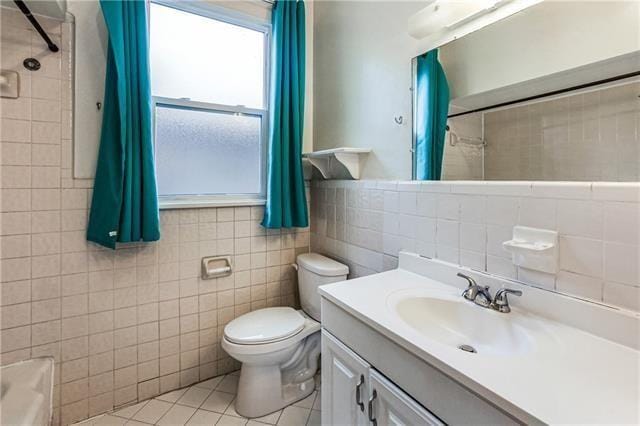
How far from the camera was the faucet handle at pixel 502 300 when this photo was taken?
3.21 feet

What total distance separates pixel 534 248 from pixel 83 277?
1946 mm

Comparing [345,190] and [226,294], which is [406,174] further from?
[226,294]

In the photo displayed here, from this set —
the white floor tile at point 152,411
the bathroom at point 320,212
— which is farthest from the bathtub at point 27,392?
the white floor tile at point 152,411

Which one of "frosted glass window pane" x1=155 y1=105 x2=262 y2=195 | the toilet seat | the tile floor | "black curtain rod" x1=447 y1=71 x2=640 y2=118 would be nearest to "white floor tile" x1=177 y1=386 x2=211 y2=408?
the tile floor

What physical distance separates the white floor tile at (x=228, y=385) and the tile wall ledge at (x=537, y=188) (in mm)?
1480

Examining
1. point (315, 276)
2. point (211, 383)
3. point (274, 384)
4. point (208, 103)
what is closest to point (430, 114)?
point (315, 276)

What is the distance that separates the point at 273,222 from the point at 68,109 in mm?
1160

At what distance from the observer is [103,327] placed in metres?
1.59

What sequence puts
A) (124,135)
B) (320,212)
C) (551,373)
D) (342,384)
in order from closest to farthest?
(551,373), (342,384), (124,135), (320,212)

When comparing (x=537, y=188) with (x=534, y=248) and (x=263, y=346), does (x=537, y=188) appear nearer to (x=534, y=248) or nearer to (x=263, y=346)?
(x=534, y=248)

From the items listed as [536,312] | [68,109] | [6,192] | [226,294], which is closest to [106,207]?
[6,192]

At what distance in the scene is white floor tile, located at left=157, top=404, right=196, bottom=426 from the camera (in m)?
1.55

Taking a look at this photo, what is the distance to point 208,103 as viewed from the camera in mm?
1854

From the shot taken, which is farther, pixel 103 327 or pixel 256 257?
pixel 256 257
